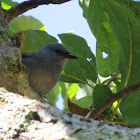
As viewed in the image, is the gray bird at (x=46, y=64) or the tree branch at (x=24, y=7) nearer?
the tree branch at (x=24, y=7)

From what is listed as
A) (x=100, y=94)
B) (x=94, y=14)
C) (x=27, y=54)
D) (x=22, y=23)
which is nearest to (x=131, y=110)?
(x=100, y=94)

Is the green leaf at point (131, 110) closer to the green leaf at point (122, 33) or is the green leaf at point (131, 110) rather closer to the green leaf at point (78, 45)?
the green leaf at point (122, 33)

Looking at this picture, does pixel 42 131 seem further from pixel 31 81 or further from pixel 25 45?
pixel 25 45

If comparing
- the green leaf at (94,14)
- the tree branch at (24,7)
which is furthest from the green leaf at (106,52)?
the tree branch at (24,7)

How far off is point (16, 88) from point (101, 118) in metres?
0.92

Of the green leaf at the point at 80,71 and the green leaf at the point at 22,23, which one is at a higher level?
the green leaf at the point at 22,23

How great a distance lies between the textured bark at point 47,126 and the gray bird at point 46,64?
1.42 m

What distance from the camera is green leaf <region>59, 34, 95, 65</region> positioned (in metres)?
3.28

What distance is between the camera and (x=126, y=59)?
275cm

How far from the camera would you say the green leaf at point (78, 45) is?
10.8 feet

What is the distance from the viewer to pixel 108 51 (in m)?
3.24

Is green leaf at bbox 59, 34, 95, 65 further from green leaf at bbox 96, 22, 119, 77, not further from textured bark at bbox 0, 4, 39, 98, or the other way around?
textured bark at bbox 0, 4, 39, 98

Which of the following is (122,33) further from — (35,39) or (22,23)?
(22,23)

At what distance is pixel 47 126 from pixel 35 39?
2.13 m
